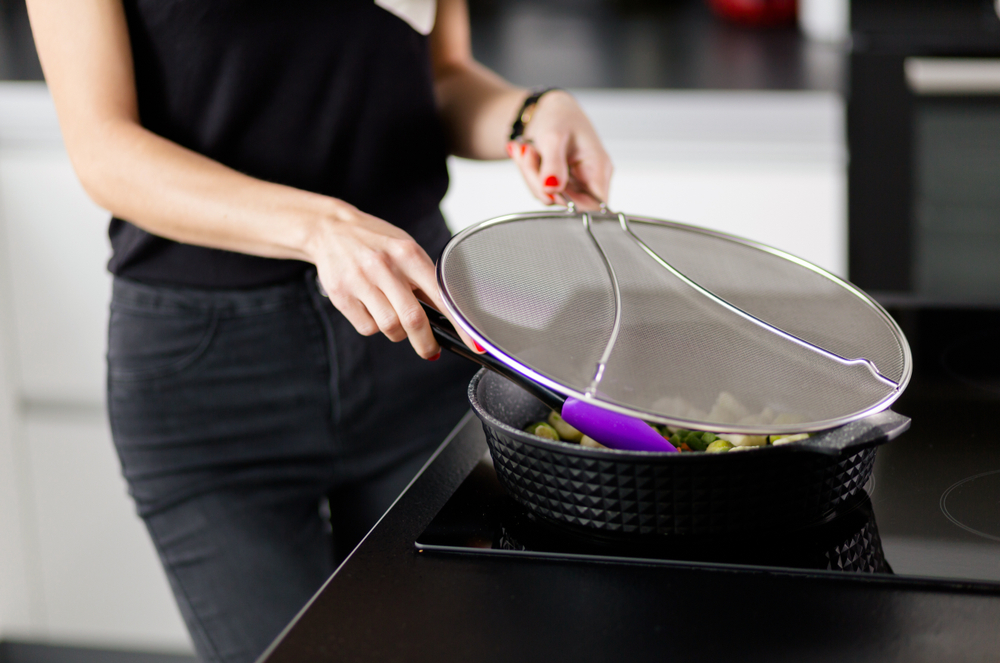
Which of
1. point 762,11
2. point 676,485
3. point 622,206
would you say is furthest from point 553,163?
point 762,11

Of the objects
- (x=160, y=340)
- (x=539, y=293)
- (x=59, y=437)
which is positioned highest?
(x=539, y=293)

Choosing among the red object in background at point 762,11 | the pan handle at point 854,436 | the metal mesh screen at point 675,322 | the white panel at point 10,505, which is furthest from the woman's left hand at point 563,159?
the red object in background at point 762,11

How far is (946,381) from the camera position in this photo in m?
0.77

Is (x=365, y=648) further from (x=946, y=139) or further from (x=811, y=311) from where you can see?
(x=946, y=139)

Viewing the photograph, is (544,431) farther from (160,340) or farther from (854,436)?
(160,340)

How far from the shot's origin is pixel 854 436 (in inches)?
20.6

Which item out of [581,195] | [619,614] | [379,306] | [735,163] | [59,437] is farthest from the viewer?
[59,437]

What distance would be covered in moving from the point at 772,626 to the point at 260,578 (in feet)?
1.84

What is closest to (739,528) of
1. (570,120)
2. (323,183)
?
(570,120)

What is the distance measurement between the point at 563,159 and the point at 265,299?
304 millimetres

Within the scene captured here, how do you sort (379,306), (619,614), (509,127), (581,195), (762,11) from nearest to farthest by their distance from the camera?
(619,614)
(379,306)
(581,195)
(509,127)
(762,11)

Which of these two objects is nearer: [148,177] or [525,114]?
[148,177]

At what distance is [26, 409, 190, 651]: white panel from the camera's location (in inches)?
63.8

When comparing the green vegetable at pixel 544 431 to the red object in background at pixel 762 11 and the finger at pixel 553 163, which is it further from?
the red object in background at pixel 762 11
